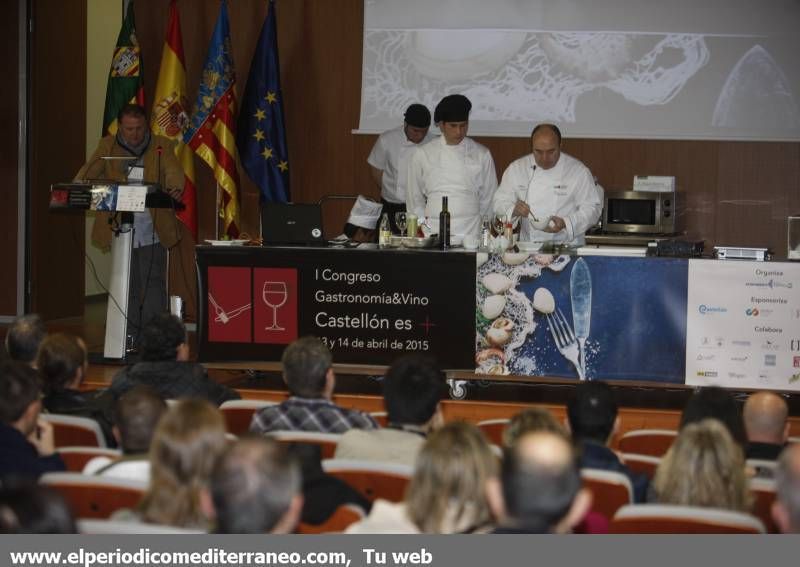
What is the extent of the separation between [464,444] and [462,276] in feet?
11.9

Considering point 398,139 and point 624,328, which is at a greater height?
point 398,139

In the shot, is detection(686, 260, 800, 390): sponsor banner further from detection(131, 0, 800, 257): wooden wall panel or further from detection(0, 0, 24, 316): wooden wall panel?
detection(0, 0, 24, 316): wooden wall panel

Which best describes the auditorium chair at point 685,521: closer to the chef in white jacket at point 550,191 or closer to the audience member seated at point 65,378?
the audience member seated at point 65,378

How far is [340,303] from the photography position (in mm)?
6289

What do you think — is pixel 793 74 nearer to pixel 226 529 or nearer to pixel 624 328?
pixel 624 328

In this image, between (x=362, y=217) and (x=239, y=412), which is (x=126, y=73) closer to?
(x=362, y=217)

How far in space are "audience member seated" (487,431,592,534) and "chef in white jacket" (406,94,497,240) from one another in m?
4.99

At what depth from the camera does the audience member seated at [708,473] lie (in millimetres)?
2803

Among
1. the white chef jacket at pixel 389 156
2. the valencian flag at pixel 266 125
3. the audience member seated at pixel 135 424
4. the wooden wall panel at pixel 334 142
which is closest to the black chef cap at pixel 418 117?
the white chef jacket at pixel 389 156

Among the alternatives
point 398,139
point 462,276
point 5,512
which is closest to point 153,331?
point 462,276

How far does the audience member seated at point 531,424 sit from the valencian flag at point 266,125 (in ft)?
19.2

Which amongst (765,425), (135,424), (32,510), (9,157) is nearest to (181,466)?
(135,424)

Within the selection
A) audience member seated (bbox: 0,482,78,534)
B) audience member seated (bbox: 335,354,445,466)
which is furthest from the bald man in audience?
audience member seated (bbox: 0,482,78,534)

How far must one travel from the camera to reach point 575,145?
8789 mm
